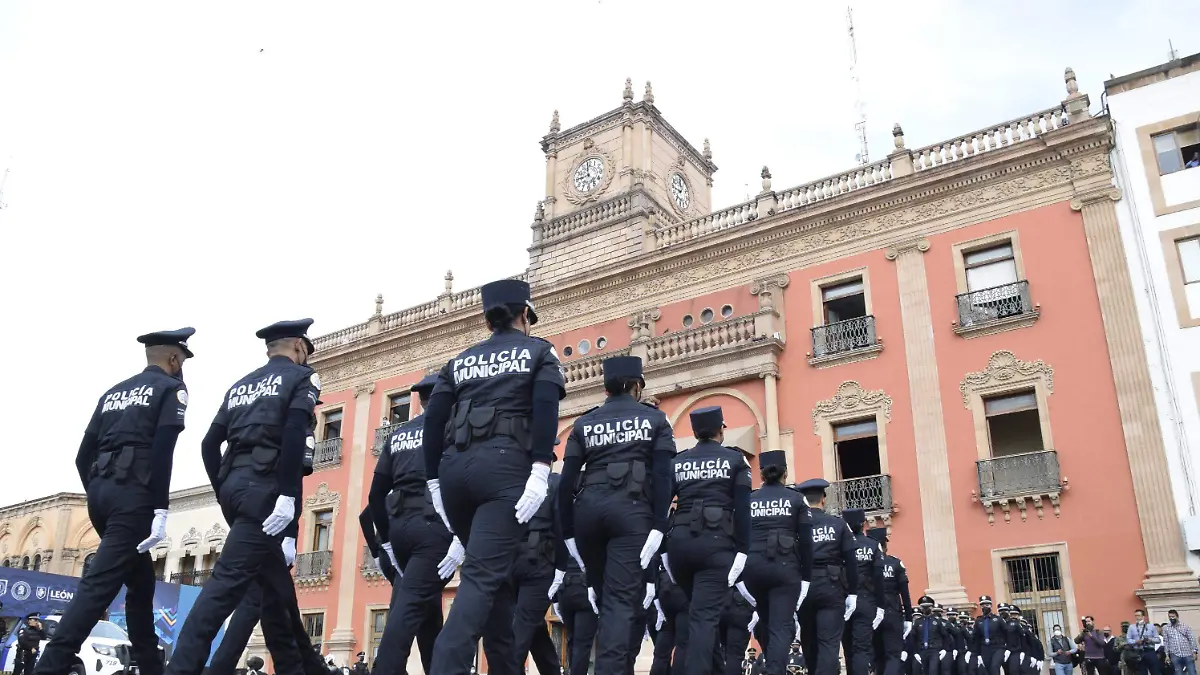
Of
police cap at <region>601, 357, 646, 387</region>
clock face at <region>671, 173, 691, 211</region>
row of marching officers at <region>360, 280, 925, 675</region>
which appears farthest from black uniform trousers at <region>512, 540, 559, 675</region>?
clock face at <region>671, 173, 691, 211</region>

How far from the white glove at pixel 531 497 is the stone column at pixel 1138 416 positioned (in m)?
14.8

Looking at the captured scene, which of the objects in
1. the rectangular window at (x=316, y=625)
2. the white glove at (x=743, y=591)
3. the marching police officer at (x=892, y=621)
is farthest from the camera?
the rectangular window at (x=316, y=625)

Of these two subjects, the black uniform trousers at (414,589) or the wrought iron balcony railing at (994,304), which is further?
the wrought iron balcony railing at (994,304)

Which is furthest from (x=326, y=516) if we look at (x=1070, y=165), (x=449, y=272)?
(x=1070, y=165)

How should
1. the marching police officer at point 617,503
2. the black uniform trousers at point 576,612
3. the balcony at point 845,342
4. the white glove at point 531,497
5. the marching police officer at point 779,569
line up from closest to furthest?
the white glove at point 531,497 < the marching police officer at point 617,503 < the marching police officer at point 779,569 < the black uniform trousers at point 576,612 < the balcony at point 845,342

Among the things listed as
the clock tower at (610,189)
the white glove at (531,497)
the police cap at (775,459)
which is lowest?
the white glove at (531,497)

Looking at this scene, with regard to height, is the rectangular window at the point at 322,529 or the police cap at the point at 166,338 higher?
the rectangular window at the point at 322,529

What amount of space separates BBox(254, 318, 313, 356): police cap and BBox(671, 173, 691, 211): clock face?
2176 cm

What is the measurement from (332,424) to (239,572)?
86.6 feet

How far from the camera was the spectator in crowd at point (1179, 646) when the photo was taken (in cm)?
1437

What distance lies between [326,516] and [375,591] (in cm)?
379

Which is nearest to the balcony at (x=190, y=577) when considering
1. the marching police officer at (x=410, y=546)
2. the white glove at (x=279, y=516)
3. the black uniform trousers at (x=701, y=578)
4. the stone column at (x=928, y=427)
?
the stone column at (x=928, y=427)

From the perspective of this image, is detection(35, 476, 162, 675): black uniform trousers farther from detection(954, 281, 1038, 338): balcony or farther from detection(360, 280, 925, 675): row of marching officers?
detection(954, 281, 1038, 338): balcony

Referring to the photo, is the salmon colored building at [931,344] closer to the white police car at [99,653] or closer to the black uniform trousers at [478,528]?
the white police car at [99,653]
